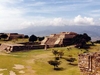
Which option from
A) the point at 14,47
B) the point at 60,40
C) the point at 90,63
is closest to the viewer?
the point at 90,63

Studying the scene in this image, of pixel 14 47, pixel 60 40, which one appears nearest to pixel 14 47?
pixel 14 47

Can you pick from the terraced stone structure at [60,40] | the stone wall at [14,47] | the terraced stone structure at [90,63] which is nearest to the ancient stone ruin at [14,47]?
the stone wall at [14,47]

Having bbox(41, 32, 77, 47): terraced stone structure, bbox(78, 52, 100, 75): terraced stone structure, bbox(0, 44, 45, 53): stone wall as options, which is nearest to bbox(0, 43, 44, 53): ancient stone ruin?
bbox(0, 44, 45, 53): stone wall

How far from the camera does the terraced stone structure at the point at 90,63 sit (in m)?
18.2

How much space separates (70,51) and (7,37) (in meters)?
57.8

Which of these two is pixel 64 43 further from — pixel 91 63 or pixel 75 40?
pixel 91 63

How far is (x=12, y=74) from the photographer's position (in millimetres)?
54562

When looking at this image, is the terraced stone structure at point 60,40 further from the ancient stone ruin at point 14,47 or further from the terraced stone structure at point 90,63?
the terraced stone structure at point 90,63

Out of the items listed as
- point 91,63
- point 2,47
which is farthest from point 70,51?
point 91,63

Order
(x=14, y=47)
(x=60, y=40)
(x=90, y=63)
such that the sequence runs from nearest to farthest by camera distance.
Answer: (x=90, y=63)
(x=14, y=47)
(x=60, y=40)

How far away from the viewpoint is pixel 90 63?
731 inches

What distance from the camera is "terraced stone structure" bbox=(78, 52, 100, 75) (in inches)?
717

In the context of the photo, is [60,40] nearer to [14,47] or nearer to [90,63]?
[14,47]

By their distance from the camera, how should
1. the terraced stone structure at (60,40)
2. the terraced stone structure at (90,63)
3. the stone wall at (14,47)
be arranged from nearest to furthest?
the terraced stone structure at (90,63), the stone wall at (14,47), the terraced stone structure at (60,40)
